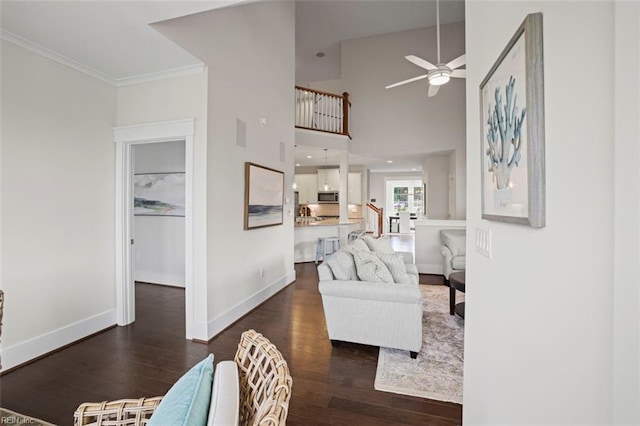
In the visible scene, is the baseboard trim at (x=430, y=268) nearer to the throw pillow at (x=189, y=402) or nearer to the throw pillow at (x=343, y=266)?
the throw pillow at (x=343, y=266)

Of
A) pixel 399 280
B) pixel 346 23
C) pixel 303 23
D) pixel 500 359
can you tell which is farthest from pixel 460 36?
pixel 500 359

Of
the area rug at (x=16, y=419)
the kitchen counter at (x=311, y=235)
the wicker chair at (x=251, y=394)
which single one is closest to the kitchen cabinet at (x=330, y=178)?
the kitchen counter at (x=311, y=235)

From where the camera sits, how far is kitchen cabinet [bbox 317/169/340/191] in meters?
9.90

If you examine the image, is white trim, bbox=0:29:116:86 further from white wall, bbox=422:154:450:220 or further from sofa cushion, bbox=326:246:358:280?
white wall, bbox=422:154:450:220

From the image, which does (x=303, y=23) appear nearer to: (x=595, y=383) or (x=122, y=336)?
(x=122, y=336)

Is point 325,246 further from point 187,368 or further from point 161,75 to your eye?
point 161,75

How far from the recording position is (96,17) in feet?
6.85

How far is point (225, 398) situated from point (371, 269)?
2100mm

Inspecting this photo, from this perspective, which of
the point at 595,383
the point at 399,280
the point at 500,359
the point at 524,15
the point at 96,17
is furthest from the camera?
the point at 399,280

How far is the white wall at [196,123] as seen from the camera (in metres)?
2.88

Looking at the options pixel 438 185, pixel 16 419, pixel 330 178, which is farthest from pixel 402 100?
pixel 16 419

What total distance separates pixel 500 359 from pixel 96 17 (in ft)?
10.5

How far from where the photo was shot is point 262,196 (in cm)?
394

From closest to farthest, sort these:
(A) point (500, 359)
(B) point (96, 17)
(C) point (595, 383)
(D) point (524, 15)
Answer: (C) point (595, 383) < (D) point (524, 15) < (A) point (500, 359) < (B) point (96, 17)
